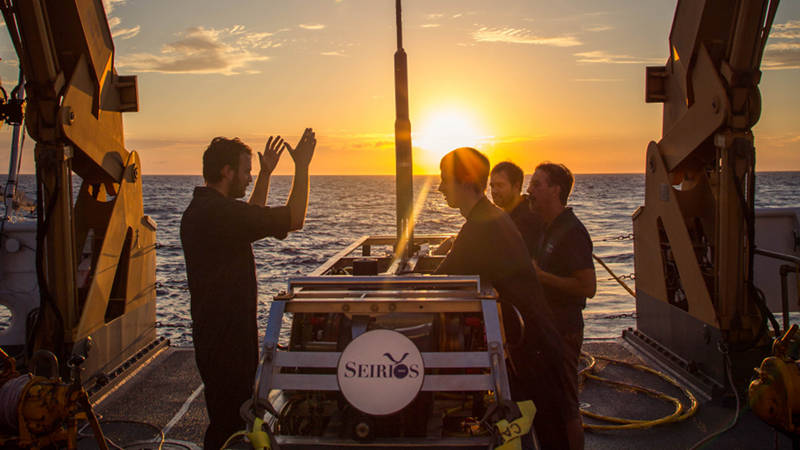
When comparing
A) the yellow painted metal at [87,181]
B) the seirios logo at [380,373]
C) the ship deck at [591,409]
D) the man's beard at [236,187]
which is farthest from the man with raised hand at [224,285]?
the yellow painted metal at [87,181]

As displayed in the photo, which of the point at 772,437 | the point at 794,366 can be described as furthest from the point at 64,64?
the point at 772,437

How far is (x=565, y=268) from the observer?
14.3 ft

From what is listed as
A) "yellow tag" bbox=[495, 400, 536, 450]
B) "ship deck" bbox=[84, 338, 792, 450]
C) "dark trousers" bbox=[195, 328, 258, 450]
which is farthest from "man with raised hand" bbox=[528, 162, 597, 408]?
"dark trousers" bbox=[195, 328, 258, 450]

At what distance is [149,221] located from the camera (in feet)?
26.1

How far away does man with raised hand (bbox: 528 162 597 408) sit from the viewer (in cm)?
427

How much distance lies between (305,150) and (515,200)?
192 cm

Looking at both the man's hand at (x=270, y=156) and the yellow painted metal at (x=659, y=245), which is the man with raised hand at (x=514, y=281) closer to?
the man's hand at (x=270, y=156)

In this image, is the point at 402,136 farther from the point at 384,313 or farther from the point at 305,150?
the point at 384,313

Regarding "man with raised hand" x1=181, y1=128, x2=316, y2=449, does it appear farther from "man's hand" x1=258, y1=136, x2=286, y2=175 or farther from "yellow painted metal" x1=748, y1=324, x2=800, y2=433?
"yellow painted metal" x1=748, y1=324, x2=800, y2=433

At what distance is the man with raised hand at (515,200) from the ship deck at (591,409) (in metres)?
1.77

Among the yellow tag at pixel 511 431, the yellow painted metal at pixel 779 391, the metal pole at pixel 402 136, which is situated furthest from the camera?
the metal pole at pixel 402 136

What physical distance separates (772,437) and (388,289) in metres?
3.67

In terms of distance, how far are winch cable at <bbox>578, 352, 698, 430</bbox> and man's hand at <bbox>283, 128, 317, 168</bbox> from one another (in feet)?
11.0

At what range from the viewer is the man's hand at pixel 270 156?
14.3ft
